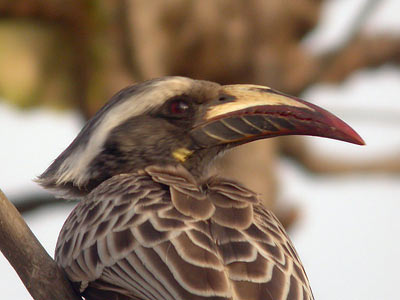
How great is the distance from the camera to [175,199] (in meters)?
4.26

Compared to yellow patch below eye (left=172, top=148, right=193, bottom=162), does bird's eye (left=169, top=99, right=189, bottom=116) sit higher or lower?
higher

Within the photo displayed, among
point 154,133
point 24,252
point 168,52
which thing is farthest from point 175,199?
point 168,52

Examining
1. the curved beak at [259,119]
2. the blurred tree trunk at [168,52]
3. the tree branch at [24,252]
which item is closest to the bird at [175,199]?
the curved beak at [259,119]

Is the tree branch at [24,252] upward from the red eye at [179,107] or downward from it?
downward

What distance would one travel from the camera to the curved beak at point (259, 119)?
461 centimetres

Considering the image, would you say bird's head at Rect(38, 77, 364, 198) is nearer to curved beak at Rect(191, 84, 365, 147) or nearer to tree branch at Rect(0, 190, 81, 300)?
curved beak at Rect(191, 84, 365, 147)

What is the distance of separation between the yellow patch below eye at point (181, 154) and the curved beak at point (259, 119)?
72 mm

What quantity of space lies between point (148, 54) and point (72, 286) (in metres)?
6.50

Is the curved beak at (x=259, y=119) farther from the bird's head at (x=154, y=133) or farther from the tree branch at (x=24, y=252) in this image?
A: the tree branch at (x=24, y=252)

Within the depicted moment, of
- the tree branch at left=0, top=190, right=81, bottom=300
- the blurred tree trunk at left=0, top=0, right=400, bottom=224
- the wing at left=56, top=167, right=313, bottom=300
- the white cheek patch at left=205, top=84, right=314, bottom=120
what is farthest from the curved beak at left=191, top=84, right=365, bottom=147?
the blurred tree trunk at left=0, top=0, right=400, bottom=224

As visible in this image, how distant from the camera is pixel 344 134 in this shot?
15.0ft

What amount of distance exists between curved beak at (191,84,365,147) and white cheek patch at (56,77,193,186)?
0.21 metres

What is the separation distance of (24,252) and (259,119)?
1.25m

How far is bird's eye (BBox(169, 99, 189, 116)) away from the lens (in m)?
5.00
